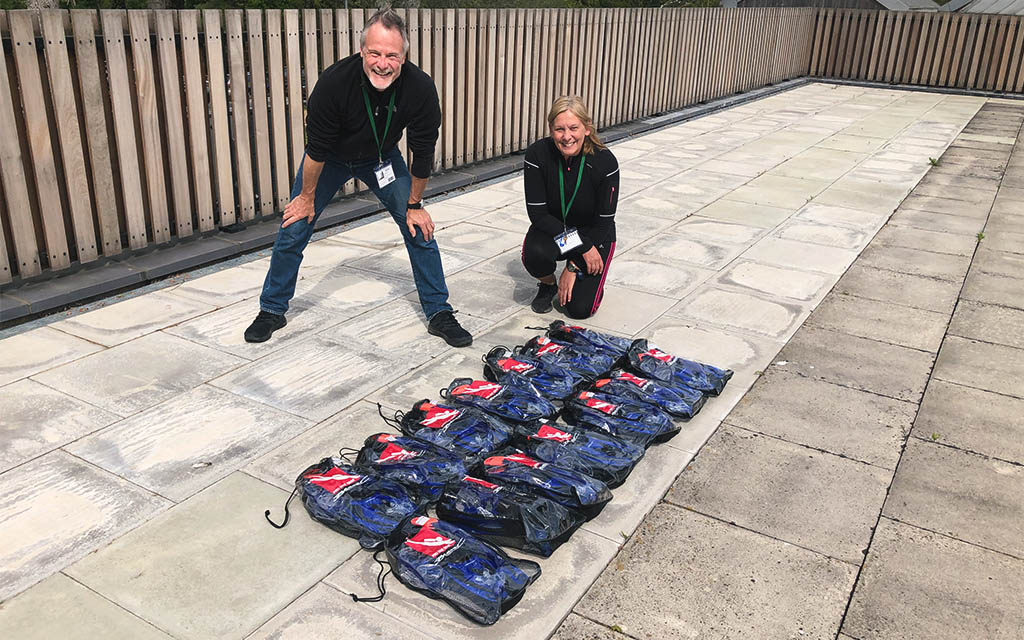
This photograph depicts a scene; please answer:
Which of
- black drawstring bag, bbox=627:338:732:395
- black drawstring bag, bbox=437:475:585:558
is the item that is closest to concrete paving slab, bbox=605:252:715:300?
black drawstring bag, bbox=627:338:732:395

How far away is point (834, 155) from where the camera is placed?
10766 millimetres

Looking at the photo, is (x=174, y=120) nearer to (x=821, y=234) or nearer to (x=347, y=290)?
(x=347, y=290)

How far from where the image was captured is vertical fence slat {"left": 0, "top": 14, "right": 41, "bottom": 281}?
16.7ft

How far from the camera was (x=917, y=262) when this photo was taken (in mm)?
6672

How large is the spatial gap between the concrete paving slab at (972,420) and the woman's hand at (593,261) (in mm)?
1922

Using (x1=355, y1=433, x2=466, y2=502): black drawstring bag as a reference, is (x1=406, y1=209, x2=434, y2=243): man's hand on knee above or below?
above

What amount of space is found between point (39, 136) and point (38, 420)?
222 centimetres

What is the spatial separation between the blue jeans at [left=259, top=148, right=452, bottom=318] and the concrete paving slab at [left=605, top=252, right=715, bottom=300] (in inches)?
59.5

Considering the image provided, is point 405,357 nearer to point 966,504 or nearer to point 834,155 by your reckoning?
point 966,504

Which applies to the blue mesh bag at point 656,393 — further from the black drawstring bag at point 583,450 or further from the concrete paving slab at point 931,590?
the concrete paving slab at point 931,590

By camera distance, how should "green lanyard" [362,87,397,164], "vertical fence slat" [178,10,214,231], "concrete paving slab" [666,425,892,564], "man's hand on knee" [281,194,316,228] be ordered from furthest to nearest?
"vertical fence slat" [178,10,214,231]
"man's hand on knee" [281,194,316,228]
"green lanyard" [362,87,397,164]
"concrete paving slab" [666,425,892,564]

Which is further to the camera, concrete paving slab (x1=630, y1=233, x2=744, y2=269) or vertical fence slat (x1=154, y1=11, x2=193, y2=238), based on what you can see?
concrete paving slab (x1=630, y1=233, x2=744, y2=269)

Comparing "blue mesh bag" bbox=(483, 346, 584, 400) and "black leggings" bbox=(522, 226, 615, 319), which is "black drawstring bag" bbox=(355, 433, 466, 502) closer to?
"blue mesh bag" bbox=(483, 346, 584, 400)

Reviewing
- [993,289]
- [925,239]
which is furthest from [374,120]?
[925,239]
